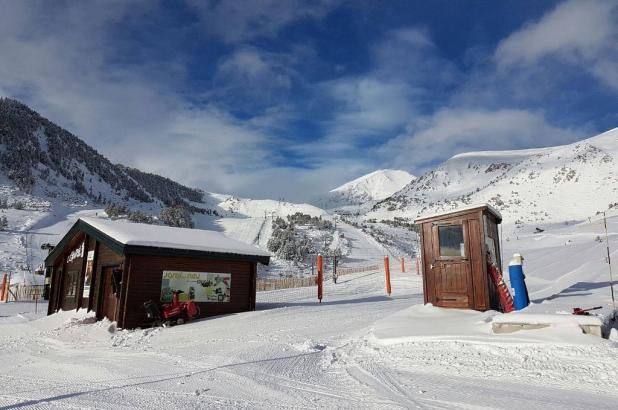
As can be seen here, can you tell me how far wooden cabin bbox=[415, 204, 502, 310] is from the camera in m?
10.6

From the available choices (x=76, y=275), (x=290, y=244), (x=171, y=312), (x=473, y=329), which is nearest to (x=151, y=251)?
(x=171, y=312)

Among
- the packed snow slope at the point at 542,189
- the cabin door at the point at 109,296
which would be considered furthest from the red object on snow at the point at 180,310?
the packed snow slope at the point at 542,189

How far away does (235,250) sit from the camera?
15594 mm

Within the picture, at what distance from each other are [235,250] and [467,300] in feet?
26.6

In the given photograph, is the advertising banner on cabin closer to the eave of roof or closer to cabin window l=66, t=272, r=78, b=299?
the eave of roof

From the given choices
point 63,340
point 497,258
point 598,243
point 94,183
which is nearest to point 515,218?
point 598,243

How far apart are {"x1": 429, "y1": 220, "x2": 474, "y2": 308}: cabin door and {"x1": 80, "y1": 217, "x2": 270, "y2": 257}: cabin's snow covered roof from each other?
6.97 metres

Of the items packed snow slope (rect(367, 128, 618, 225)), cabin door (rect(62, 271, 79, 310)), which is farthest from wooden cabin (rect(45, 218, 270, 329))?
packed snow slope (rect(367, 128, 618, 225))

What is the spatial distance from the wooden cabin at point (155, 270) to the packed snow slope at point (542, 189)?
109 feet

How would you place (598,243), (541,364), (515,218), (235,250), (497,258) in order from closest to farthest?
(541,364), (497,258), (235,250), (598,243), (515,218)

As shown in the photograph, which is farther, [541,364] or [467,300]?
[467,300]

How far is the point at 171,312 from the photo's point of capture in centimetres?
1348

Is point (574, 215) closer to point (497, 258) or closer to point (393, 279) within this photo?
point (393, 279)

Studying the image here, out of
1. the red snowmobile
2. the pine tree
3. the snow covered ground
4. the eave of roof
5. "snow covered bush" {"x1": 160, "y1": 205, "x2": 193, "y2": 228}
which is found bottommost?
the snow covered ground
